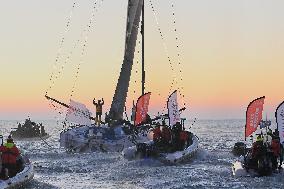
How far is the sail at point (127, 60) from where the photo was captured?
1972 inches

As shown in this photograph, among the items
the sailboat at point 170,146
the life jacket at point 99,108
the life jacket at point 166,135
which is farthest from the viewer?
the life jacket at point 99,108

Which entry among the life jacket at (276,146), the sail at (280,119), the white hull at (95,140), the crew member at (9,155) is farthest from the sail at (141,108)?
the crew member at (9,155)

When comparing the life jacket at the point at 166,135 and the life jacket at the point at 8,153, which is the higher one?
the life jacket at the point at 166,135

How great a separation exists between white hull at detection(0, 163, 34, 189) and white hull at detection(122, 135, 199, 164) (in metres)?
8.93

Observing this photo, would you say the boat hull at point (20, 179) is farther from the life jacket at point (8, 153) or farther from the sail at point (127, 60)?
the sail at point (127, 60)

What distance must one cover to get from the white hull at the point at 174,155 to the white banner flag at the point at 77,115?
42.2 feet

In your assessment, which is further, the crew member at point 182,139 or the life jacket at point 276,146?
the crew member at point 182,139

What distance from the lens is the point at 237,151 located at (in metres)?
44.7

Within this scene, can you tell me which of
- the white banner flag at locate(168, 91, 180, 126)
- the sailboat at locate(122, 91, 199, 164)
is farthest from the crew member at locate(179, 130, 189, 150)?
the white banner flag at locate(168, 91, 180, 126)

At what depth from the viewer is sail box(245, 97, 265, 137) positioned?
3011 centimetres

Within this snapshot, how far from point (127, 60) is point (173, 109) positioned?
15.0 m

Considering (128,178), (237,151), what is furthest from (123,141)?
(128,178)

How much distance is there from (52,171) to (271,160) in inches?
461

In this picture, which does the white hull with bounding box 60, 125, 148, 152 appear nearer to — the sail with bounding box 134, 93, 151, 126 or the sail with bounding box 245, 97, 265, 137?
the sail with bounding box 134, 93, 151, 126
